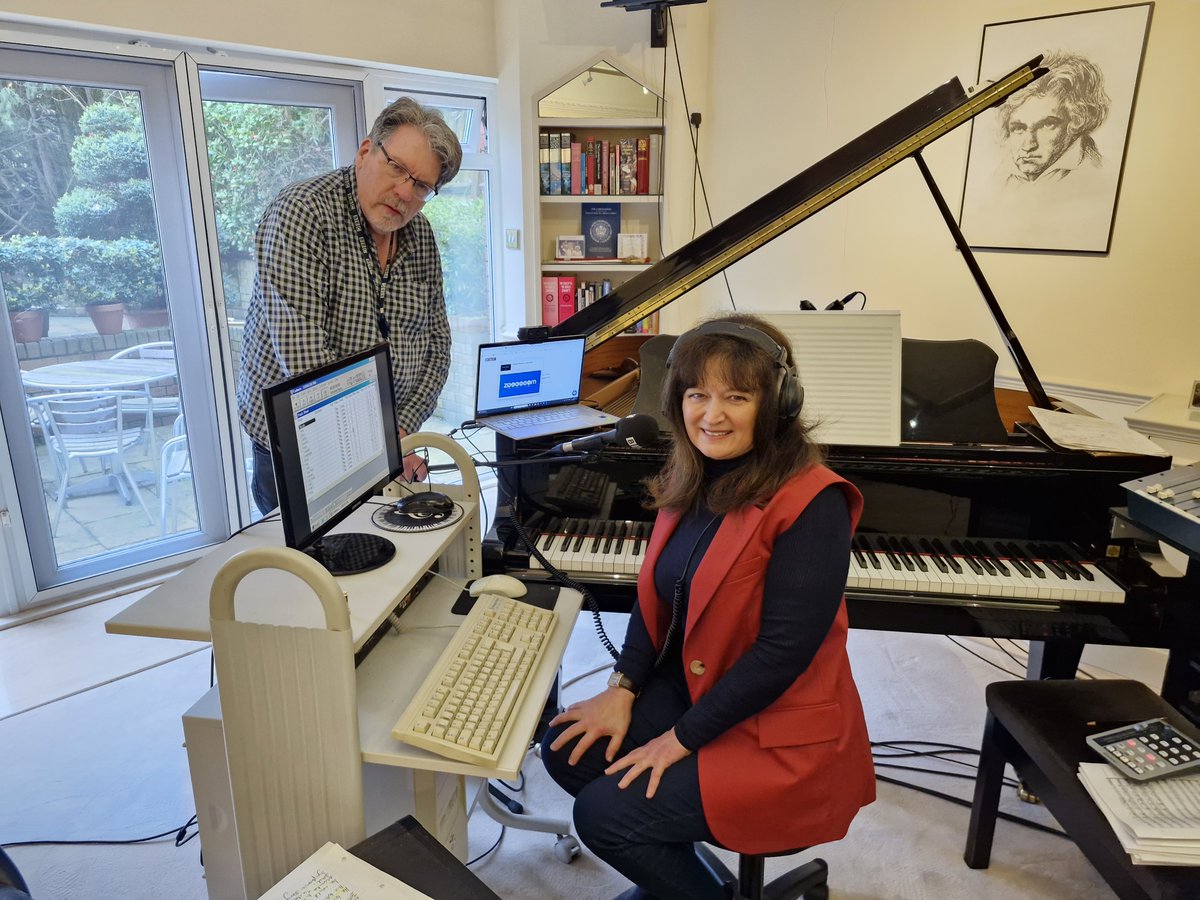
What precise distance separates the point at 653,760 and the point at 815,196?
1.41 m

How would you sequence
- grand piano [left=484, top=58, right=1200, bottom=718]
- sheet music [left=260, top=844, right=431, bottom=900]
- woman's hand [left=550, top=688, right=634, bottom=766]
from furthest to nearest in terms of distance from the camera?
grand piano [left=484, top=58, right=1200, bottom=718] → woman's hand [left=550, top=688, right=634, bottom=766] → sheet music [left=260, top=844, right=431, bottom=900]

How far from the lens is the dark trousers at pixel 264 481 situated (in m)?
1.95

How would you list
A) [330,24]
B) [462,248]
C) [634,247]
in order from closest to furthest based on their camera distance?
[330,24] < [634,247] < [462,248]

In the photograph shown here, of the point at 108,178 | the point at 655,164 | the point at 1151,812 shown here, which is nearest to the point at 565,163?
the point at 655,164

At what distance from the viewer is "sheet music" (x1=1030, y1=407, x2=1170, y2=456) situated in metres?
1.83

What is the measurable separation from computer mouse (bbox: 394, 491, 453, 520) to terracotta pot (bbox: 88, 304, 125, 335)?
2126 mm

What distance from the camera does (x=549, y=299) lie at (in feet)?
13.4

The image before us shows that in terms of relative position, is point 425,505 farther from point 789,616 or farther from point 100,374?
point 100,374

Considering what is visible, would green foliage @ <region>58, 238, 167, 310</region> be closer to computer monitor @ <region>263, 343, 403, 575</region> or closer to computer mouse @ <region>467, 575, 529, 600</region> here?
computer monitor @ <region>263, 343, 403, 575</region>

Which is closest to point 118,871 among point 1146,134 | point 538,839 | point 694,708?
point 538,839

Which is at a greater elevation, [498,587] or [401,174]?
[401,174]

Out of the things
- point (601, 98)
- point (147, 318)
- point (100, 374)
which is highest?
point (601, 98)

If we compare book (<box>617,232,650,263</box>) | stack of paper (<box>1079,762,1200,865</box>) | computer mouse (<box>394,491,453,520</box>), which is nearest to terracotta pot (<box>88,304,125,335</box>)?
computer mouse (<box>394,491,453,520</box>)

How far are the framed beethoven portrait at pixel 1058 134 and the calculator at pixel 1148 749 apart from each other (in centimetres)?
214
